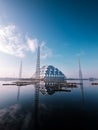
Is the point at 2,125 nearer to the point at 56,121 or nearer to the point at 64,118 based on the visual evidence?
the point at 56,121

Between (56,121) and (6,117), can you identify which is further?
(6,117)

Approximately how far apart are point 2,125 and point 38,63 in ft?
277

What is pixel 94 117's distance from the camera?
24562 millimetres

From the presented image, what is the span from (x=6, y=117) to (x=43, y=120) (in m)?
7.79

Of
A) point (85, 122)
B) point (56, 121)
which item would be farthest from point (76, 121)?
point (56, 121)

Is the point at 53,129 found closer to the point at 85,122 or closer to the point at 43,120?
the point at 43,120

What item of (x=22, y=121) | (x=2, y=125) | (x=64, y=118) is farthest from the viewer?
(x=64, y=118)

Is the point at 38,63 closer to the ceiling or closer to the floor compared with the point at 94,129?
closer to the ceiling

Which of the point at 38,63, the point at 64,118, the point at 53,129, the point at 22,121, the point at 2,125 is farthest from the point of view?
the point at 38,63

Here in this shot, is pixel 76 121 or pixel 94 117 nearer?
pixel 76 121

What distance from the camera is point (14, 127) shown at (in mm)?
19750

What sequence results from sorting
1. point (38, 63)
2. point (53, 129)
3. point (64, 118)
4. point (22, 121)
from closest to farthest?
point (53, 129) < point (22, 121) < point (64, 118) < point (38, 63)

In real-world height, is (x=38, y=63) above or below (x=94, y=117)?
above

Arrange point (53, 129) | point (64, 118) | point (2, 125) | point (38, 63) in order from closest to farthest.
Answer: point (53, 129), point (2, 125), point (64, 118), point (38, 63)
